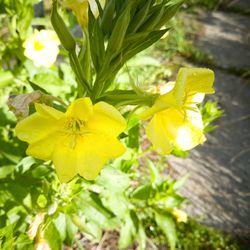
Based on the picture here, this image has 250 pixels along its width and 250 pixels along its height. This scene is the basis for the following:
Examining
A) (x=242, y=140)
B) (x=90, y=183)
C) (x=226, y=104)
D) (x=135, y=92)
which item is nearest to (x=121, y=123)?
(x=135, y=92)

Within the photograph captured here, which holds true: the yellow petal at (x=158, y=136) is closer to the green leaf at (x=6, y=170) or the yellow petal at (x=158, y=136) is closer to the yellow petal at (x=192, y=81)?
the yellow petal at (x=192, y=81)

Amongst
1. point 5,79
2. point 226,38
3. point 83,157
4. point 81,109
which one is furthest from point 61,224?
point 226,38

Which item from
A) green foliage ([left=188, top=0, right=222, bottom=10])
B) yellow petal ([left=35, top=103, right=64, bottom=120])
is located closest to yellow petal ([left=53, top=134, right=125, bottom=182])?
yellow petal ([left=35, top=103, right=64, bottom=120])

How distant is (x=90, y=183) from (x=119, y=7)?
70 centimetres

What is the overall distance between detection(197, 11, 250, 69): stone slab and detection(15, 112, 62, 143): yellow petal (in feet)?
11.1

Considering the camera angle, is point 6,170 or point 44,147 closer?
point 44,147

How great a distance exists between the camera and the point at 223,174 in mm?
2742

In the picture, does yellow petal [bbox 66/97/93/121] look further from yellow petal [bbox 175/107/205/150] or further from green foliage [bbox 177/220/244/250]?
green foliage [bbox 177/220/244/250]

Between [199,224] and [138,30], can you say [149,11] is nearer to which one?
[138,30]

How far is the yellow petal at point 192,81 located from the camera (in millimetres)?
Answer: 947

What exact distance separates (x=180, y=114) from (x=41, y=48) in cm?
98

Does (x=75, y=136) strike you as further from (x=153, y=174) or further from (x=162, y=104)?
(x=153, y=174)

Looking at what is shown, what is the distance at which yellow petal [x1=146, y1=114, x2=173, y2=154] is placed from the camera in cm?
104

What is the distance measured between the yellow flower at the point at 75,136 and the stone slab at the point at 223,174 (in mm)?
1542
